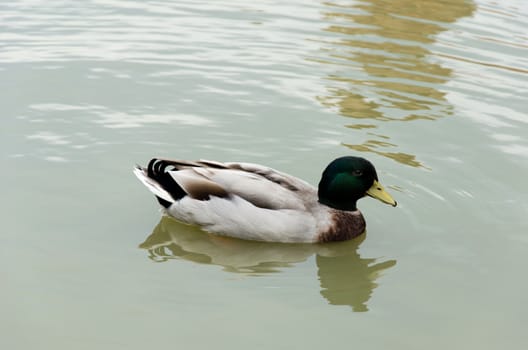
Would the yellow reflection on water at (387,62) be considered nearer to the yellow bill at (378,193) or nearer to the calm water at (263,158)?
the calm water at (263,158)

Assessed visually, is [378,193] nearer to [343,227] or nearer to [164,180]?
[343,227]

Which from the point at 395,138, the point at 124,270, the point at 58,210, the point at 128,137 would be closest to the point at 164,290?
the point at 124,270

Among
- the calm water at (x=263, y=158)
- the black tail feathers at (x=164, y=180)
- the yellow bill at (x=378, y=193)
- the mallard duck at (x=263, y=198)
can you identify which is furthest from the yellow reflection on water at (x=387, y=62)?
the black tail feathers at (x=164, y=180)

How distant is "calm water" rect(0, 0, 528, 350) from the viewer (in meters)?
6.66

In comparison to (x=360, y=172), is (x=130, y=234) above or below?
below

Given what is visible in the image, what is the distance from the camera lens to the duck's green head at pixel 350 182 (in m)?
8.00

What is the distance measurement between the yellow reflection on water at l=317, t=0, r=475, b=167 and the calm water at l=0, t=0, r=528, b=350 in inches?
1.7

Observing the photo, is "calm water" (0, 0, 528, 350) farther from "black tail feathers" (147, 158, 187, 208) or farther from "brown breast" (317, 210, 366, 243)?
"black tail feathers" (147, 158, 187, 208)

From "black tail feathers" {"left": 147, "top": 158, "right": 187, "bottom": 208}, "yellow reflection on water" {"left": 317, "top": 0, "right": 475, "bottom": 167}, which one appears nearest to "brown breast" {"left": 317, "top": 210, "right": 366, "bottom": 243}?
"black tail feathers" {"left": 147, "top": 158, "right": 187, "bottom": 208}

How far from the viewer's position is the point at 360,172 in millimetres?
7996

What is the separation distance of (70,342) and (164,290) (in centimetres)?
94

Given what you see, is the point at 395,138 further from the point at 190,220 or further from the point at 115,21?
the point at 115,21

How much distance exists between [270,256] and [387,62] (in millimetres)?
5417

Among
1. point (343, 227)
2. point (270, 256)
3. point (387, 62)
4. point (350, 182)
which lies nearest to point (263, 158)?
point (350, 182)
